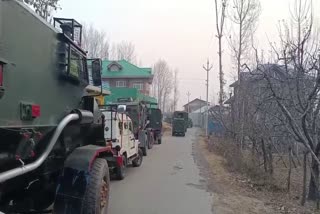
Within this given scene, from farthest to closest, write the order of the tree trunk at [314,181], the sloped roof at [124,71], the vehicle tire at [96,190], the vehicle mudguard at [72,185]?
the sloped roof at [124,71] → the tree trunk at [314,181] → the vehicle tire at [96,190] → the vehicle mudguard at [72,185]

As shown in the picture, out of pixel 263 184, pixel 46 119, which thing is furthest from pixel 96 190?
pixel 263 184

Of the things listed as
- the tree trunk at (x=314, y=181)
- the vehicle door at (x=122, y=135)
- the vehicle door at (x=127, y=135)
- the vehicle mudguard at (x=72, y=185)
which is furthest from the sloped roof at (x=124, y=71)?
the vehicle mudguard at (x=72, y=185)

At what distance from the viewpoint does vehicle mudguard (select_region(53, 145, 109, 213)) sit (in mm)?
6055

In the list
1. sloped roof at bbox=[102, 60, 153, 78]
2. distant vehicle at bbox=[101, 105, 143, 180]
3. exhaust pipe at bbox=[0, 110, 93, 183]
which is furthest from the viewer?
sloped roof at bbox=[102, 60, 153, 78]

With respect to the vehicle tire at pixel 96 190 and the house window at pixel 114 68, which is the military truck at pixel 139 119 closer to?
the vehicle tire at pixel 96 190

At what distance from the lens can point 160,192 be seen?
12703mm

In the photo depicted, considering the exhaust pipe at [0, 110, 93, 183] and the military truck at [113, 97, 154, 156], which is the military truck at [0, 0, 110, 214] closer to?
the exhaust pipe at [0, 110, 93, 183]

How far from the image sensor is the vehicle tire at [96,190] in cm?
628

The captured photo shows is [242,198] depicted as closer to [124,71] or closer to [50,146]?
[50,146]

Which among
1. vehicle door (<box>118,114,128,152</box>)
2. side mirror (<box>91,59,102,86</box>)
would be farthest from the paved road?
side mirror (<box>91,59,102,86</box>)

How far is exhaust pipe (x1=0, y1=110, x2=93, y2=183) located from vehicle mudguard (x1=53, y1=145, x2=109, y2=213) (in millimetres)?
627

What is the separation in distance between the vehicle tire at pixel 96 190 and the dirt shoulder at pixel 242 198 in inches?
152

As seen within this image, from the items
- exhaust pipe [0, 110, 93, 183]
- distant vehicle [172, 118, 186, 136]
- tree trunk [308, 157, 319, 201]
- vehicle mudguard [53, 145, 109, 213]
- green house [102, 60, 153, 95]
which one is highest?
green house [102, 60, 153, 95]

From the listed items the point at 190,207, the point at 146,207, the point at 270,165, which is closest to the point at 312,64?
the point at 190,207
